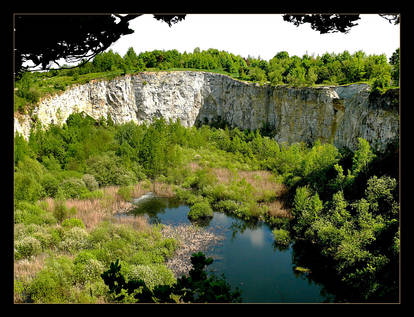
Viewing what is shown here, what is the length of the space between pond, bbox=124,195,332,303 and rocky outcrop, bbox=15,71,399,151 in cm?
798

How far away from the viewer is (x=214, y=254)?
42.4 feet

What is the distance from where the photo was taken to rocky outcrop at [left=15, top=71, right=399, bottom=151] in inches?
734

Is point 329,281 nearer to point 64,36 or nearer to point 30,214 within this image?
point 64,36

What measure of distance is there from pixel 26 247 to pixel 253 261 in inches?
335

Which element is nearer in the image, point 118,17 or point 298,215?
point 118,17

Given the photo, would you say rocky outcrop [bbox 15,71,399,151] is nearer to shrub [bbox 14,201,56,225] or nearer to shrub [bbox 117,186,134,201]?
shrub [bbox 14,201,56,225]

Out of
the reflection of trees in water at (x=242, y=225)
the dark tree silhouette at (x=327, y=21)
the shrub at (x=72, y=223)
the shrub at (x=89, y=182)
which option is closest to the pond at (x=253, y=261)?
the reflection of trees in water at (x=242, y=225)

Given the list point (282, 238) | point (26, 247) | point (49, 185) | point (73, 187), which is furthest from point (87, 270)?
point (73, 187)

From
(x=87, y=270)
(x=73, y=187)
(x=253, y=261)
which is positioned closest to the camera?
(x=87, y=270)

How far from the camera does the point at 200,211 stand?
55.2ft

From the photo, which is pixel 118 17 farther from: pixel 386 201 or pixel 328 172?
pixel 328 172

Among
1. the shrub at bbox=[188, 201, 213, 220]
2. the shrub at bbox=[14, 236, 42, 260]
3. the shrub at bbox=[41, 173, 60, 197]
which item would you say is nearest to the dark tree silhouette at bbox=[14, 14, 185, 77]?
the shrub at bbox=[14, 236, 42, 260]

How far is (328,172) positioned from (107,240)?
11.1 metres
